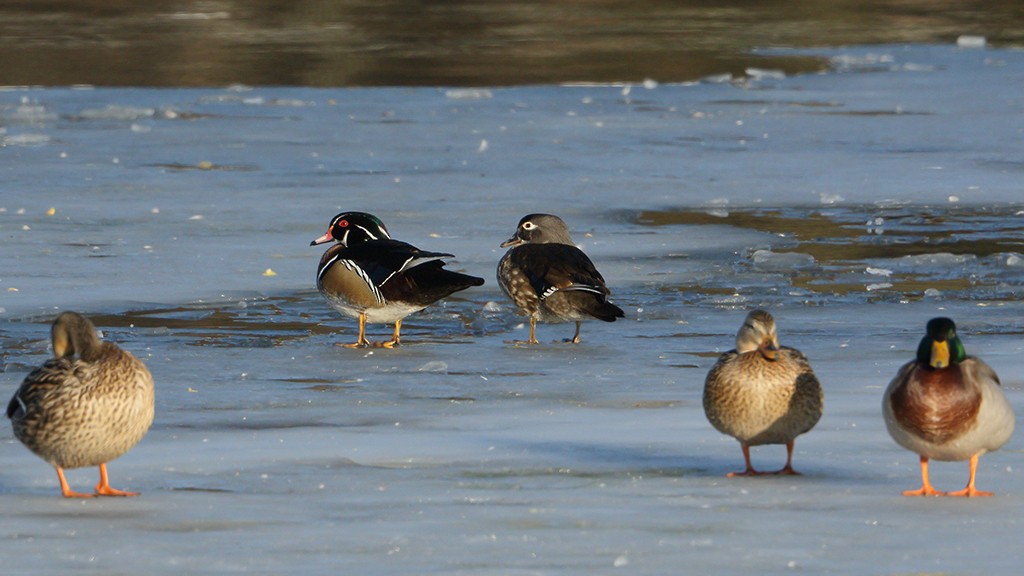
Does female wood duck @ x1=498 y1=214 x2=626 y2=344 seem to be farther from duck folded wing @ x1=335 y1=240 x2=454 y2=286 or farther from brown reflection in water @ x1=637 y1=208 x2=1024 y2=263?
brown reflection in water @ x1=637 y1=208 x2=1024 y2=263

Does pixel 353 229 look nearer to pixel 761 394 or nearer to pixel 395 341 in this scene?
pixel 395 341

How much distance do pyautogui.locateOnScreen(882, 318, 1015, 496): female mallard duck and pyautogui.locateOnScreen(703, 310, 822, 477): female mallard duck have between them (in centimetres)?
41

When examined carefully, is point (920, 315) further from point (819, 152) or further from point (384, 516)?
point (819, 152)

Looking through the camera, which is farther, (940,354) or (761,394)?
(761,394)

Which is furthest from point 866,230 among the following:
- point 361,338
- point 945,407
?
point 945,407

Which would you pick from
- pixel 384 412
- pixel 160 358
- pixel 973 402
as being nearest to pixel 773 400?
pixel 973 402

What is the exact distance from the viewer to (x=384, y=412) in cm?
698

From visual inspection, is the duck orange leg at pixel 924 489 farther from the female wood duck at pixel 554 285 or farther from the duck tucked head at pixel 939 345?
the female wood duck at pixel 554 285

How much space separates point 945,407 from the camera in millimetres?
5348

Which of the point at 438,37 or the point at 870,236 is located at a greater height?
the point at 438,37

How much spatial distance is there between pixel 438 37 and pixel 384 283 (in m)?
16.7

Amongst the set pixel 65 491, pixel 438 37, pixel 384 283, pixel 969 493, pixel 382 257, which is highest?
pixel 438 37

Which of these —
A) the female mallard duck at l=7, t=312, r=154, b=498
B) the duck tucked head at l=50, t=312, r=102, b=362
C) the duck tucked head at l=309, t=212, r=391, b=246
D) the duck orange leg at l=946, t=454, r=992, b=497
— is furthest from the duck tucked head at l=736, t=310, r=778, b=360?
the duck tucked head at l=309, t=212, r=391, b=246

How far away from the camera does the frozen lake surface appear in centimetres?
507
